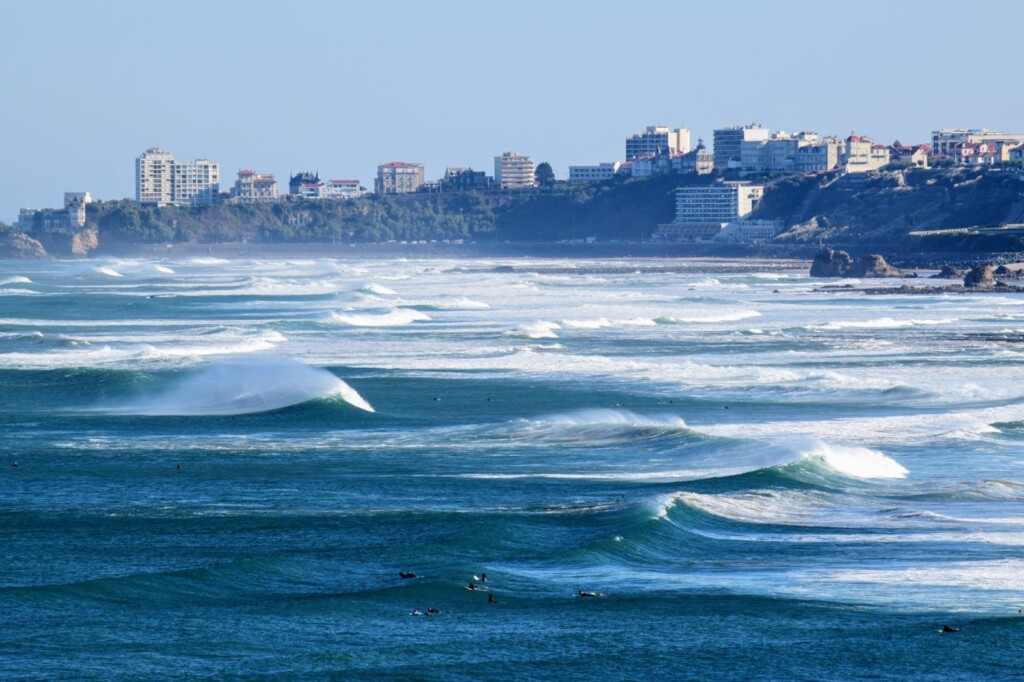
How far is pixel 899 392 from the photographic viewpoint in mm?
34719

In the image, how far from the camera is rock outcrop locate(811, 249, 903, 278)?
105188 millimetres

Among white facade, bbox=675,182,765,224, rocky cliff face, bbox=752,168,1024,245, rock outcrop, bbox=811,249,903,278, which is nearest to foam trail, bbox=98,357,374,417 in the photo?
rock outcrop, bbox=811,249,903,278

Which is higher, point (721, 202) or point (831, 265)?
point (721, 202)

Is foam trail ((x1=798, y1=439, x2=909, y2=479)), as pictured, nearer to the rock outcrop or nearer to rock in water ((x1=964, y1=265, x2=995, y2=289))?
rock in water ((x1=964, y1=265, x2=995, y2=289))

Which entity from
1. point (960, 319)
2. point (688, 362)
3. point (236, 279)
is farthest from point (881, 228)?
point (688, 362)

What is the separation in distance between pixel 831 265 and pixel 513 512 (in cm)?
9115

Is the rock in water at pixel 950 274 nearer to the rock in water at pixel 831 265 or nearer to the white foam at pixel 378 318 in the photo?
the rock in water at pixel 831 265

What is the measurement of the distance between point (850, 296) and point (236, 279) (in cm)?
4857

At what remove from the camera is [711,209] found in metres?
195

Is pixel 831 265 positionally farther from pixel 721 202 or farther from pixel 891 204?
pixel 721 202

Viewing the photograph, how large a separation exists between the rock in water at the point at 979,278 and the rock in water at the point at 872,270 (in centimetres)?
1682

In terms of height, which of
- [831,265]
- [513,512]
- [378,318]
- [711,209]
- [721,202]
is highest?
[721,202]

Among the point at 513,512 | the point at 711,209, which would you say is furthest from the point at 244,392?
the point at 711,209

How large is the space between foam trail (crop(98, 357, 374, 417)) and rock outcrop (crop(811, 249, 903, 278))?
71.4 meters
